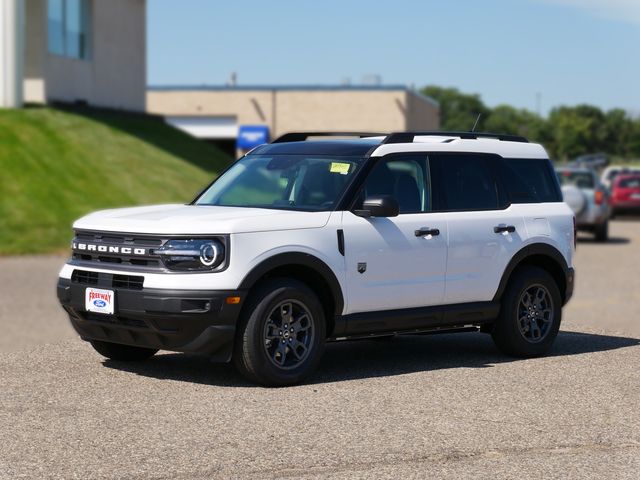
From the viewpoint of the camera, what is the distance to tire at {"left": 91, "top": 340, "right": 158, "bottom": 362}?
32.2 feet

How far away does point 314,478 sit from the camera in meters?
6.18

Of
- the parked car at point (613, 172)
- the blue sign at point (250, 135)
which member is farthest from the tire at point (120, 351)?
the blue sign at point (250, 135)

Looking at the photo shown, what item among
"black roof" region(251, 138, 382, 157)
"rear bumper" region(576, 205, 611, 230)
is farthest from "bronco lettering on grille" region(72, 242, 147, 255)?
"rear bumper" region(576, 205, 611, 230)

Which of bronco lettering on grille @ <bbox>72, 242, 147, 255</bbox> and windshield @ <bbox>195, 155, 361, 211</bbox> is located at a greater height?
windshield @ <bbox>195, 155, 361, 211</bbox>

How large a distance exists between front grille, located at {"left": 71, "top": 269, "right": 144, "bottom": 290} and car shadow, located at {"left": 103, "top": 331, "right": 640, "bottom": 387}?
85 cm

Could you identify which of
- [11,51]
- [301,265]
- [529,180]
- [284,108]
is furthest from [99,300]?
[284,108]

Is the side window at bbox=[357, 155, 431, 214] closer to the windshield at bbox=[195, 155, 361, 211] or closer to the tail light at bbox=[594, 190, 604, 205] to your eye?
the windshield at bbox=[195, 155, 361, 211]

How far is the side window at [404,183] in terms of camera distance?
377 inches

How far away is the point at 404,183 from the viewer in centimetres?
987

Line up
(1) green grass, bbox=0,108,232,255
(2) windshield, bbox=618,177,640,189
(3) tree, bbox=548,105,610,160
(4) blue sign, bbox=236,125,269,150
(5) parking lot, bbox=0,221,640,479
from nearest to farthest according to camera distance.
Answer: (5) parking lot, bbox=0,221,640,479, (1) green grass, bbox=0,108,232,255, (2) windshield, bbox=618,177,640,189, (4) blue sign, bbox=236,125,269,150, (3) tree, bbox=548,105,610,160

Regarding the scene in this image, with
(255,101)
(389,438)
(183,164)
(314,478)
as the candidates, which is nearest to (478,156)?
(389,438)

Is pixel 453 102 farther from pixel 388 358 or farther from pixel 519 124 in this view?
pixel 388 358

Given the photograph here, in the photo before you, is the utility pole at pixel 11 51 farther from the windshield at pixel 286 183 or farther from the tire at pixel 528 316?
the tire at pixel 528 316

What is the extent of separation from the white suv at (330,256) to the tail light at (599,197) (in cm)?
1855
